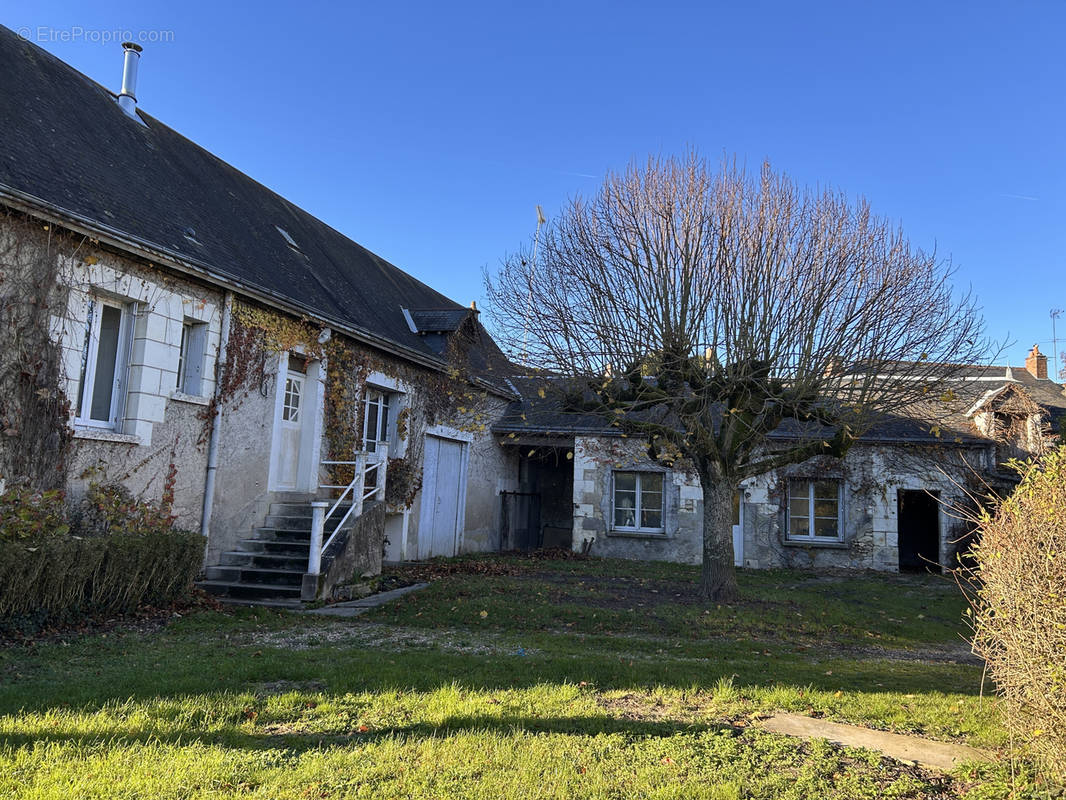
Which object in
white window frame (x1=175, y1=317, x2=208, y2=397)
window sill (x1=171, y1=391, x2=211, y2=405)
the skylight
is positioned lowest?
window sill (x1=171, y1=391, x2=211, y2=405)

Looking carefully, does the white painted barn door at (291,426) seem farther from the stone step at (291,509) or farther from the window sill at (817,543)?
the window sill at (817,543)

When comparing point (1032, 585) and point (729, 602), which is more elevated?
point (1032, 585)

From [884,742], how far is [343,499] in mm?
8475

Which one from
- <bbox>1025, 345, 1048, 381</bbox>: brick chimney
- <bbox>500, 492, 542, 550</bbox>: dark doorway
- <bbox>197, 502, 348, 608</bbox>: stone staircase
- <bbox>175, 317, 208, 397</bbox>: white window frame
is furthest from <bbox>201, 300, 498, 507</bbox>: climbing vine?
<bbox>1025, 345, 1048, 381</bbox>: brick chimney

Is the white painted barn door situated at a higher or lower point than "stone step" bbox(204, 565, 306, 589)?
higher

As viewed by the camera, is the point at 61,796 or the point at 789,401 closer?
the point at 61,796

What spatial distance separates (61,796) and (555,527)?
17.6m

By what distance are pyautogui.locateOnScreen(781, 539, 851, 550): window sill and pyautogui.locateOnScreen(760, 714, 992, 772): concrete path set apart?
457 inches

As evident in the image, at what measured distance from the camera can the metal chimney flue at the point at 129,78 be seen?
11844 mm

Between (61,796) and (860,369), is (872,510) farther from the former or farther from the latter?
(61,796)

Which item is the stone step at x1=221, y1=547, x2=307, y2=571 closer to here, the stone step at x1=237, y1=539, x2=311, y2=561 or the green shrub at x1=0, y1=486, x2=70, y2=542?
the stone step at x1=237, y1=539, x2=311, y2=561

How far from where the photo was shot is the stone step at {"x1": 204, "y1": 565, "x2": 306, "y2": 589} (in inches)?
359

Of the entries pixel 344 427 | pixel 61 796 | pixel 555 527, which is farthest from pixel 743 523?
pixel 61 796

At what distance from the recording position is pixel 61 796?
118 inches
